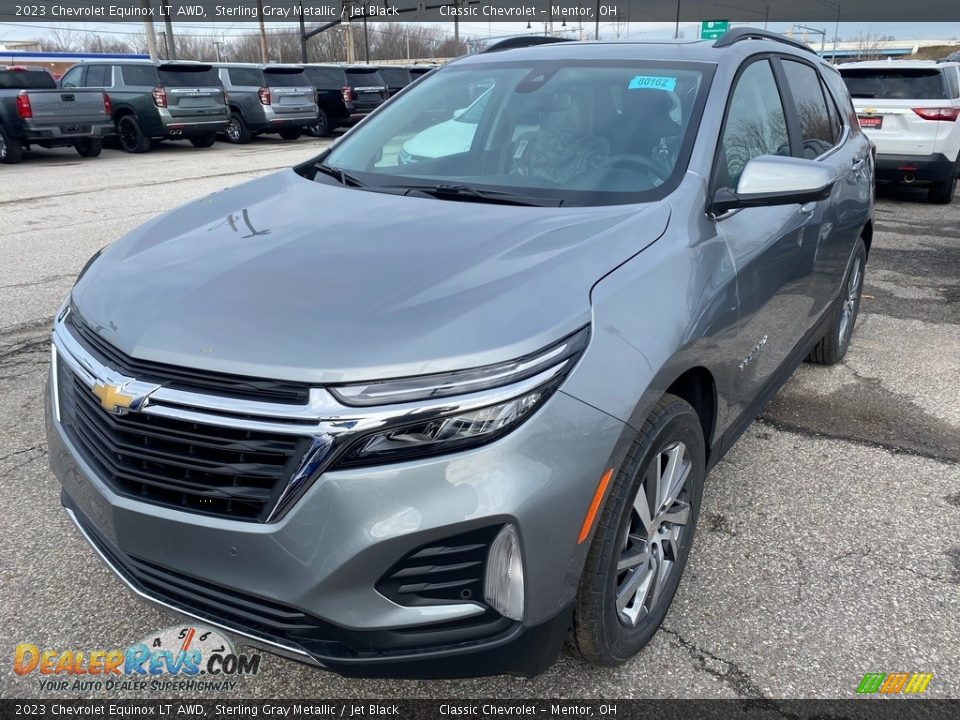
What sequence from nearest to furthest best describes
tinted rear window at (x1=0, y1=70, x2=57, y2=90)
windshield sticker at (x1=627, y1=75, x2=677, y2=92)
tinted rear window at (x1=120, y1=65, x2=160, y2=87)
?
windshield sticker at (x1=627, y1=75, x2=677, y2=92) < tinted rear window at (x1=0, y1=70, x2=57, y2=90) < tinted rear window at (x1=120, y1=65, x2=160, y2=87)

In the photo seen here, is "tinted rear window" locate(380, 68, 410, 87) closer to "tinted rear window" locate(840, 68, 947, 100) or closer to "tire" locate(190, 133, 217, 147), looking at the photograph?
"tire" locate(190, 133, 217, 147)

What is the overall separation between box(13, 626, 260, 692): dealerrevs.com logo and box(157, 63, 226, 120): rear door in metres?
16.1

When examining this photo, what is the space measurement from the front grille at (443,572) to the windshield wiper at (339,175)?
5.64 feet

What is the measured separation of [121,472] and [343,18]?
42.9m

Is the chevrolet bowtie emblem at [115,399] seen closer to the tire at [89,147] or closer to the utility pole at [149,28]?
the tire at [89,147]

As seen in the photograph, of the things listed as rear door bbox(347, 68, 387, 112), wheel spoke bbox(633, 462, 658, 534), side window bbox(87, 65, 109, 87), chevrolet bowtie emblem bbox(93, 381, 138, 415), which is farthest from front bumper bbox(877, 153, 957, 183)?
side window bbox(87, 65, 109, 87)

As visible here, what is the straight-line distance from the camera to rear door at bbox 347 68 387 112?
20.8 m

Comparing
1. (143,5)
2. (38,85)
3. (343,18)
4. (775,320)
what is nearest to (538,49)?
(775,320)

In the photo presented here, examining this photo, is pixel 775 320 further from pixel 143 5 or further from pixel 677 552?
pixel 143 5

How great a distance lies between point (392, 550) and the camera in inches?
67.4

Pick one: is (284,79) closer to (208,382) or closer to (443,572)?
(208,382)

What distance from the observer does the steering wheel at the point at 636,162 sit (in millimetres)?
2715

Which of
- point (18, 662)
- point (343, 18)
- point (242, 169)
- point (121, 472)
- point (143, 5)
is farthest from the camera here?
point (343, 18)

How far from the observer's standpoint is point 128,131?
56.0ft
